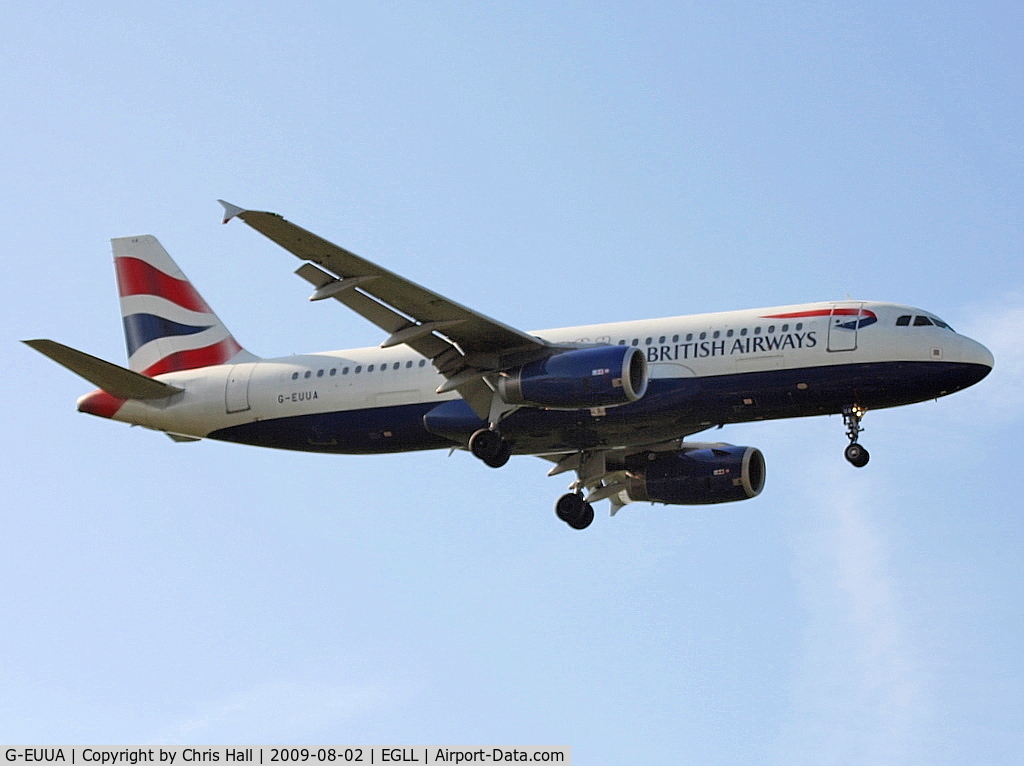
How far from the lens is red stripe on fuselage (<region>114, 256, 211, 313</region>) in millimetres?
49125

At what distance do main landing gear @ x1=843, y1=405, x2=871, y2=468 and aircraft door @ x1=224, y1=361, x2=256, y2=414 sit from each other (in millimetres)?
15397

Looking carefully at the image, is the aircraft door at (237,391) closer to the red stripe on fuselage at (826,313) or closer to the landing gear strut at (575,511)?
the landing gear strut at (575,511)

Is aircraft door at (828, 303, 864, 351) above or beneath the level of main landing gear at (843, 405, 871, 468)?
above

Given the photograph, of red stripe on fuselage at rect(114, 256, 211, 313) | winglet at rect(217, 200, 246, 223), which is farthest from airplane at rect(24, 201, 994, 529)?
red stripe on fuselage at rect(114, 256, 211, 313)

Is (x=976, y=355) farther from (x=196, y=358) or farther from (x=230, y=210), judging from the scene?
(x=196, y=358)

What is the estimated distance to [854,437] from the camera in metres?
40.5

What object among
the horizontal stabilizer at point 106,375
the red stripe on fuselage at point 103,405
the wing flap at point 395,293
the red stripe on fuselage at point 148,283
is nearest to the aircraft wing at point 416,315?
the wing flap at point 395,293

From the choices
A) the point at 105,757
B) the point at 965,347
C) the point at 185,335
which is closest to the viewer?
the point at 105,757

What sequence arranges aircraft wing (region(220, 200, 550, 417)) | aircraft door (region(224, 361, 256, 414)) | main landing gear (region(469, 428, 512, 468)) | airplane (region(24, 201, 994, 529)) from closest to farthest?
aircraft wing (region(220, 200, 550, 417)), airplane (region(24, 201, 994, 529)), main landing gear (region(469, 428, 512, 468)), aircraft door (region(224, 361, 256, 414))

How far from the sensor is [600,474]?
45594mm

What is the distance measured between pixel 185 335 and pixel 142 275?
273 centimetres

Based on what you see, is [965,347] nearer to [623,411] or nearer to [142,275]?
[623,411]

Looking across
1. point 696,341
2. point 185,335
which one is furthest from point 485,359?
point 185,335

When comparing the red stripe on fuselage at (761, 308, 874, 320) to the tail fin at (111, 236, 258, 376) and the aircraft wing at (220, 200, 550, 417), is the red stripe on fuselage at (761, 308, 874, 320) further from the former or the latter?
the tail fin at (111, 236, 258, 376)
